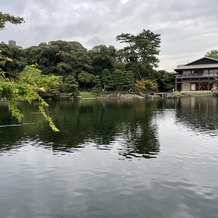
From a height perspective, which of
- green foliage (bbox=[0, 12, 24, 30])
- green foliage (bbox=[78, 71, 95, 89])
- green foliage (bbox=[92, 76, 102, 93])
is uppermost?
green foliage (bbox=[0, 12, 24, 30])

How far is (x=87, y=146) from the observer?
18.4m

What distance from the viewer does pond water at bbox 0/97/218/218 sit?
9.29 m

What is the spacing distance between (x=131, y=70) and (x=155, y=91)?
9.93m

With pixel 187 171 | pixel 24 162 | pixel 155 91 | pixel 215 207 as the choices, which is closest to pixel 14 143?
pixel 24 162

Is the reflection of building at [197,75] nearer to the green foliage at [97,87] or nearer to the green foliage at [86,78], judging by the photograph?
the green foliage at [97,87]

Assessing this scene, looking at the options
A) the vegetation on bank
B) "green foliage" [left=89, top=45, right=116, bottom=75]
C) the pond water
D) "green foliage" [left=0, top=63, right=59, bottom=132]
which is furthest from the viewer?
"green foliage" [left=89, top=45, right=116, bottom=75]

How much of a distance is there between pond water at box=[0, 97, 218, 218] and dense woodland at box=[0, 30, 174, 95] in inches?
2138

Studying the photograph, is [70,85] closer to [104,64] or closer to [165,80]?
[104,64]

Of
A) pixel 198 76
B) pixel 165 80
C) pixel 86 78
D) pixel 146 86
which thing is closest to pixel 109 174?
pixel 86 78

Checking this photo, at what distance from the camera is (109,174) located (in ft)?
41.9

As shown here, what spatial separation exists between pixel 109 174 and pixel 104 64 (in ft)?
236

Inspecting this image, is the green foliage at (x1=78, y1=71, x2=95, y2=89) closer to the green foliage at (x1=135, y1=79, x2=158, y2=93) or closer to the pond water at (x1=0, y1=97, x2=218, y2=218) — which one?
the green foliage at (x1=135, y1=79, x2=158, y2=93)

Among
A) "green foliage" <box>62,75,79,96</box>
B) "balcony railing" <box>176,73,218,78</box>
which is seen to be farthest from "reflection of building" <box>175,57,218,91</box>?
"green foliage" <box>62,75,79,96</box>

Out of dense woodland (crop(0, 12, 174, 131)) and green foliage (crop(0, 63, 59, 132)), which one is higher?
dense woodland (crop(0, 12, 174, 131))
